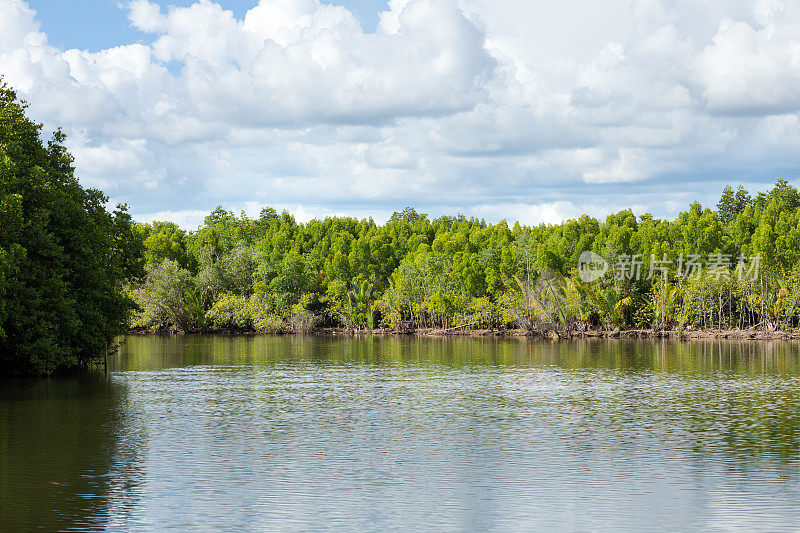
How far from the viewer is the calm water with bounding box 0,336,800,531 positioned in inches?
648

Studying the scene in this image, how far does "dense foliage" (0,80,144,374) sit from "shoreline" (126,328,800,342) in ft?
140

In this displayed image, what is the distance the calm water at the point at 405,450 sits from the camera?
16469mm

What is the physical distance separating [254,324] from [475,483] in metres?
75.4

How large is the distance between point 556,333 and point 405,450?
5639 cm

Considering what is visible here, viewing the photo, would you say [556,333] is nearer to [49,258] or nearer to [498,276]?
[498,276]

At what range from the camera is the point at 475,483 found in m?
19.0

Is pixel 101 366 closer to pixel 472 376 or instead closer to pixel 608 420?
pixel 472 376

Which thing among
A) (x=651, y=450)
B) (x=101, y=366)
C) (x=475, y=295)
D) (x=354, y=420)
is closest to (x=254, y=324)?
(x=475, y=295)

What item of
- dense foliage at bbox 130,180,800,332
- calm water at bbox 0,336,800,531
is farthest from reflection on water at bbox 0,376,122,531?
dense foliage at bbox 130,180,800,332

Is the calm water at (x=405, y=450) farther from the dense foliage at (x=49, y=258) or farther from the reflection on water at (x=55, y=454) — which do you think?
the dense foliage at (x=49, y=258)

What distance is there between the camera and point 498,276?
285 ft

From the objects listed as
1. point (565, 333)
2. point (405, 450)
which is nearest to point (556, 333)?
point (565, 333)
